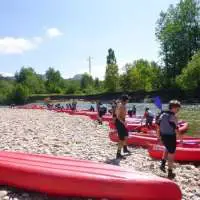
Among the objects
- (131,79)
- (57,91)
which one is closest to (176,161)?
(131,79)

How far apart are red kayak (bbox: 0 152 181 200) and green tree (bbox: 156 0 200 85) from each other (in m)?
65.8

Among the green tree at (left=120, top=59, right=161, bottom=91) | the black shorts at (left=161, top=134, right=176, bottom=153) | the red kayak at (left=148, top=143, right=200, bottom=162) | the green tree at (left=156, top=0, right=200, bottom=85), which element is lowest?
the red kayak at (left=148, top=143, right=200, bottom=162)

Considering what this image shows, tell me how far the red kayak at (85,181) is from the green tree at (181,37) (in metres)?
65.8

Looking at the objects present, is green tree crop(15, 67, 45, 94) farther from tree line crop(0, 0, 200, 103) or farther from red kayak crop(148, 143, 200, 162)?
red kayak crop(148, 143, 200, 162)

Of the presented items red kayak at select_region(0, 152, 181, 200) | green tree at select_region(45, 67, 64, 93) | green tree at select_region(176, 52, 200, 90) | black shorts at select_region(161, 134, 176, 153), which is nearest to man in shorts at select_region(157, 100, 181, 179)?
black shorts at select_region(161, 134, 176, 153)

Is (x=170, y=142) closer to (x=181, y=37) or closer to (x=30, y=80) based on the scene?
(x=181, y=37)

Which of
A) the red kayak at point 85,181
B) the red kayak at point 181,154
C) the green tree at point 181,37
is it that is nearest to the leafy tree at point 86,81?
the green tree at point 181,37

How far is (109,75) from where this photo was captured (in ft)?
287

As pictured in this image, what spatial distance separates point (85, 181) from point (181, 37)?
227 ft

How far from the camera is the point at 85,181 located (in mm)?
6363

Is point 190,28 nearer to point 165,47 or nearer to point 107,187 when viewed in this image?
point 165,47

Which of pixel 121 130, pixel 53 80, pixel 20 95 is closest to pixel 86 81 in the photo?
pixel 53 80

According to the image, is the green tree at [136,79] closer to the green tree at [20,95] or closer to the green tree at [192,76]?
the green tree at [192,76]

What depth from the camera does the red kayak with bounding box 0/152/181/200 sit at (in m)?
6.16
